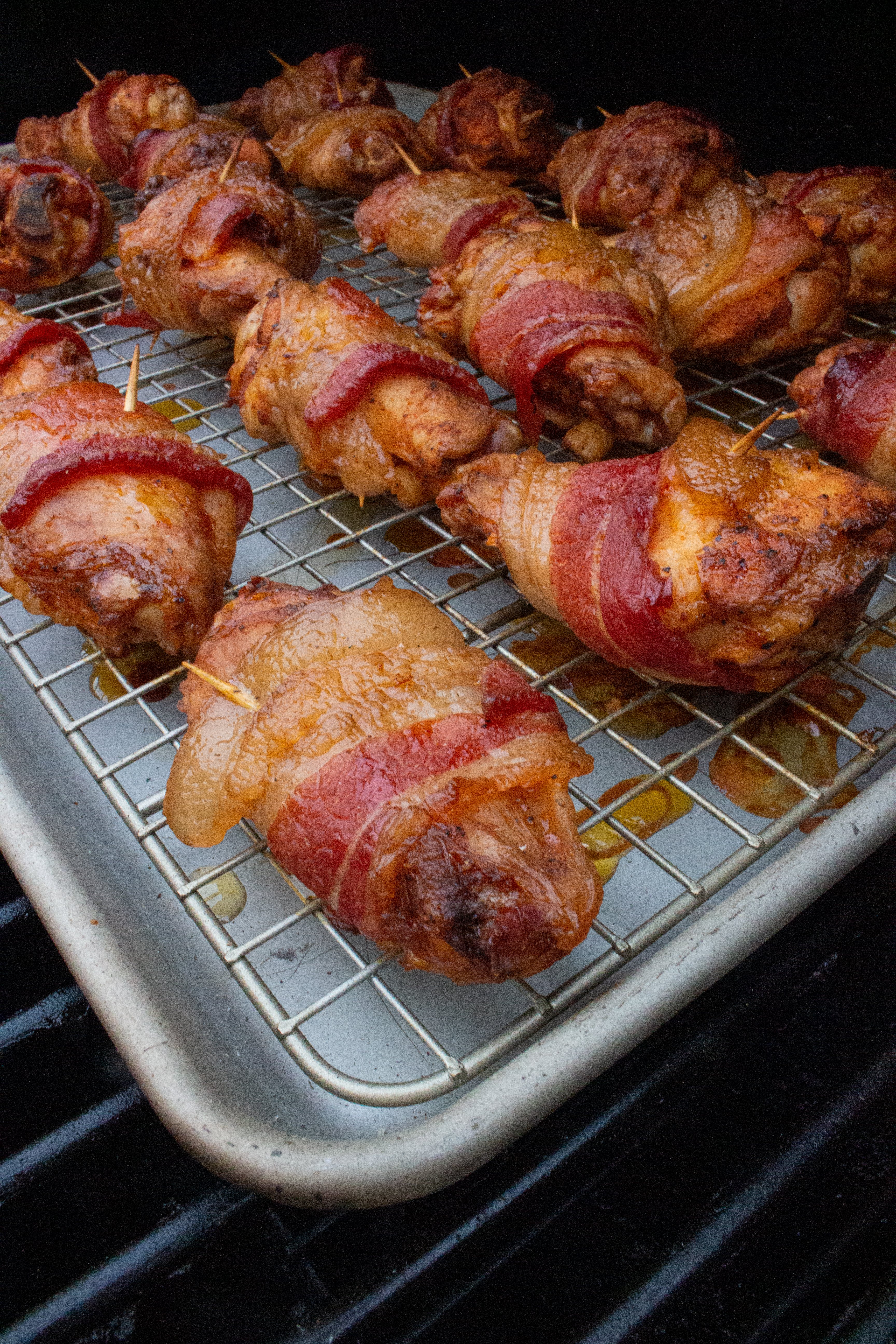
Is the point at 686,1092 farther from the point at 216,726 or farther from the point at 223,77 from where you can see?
the point at 223,77

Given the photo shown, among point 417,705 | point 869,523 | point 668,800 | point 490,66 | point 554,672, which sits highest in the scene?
point 490,66

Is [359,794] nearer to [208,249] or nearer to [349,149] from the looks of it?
[208,249]

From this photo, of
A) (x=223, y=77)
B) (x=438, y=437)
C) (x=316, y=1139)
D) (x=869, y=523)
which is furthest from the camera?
(x=223, y=77)

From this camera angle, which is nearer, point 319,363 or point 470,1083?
point 470,1083

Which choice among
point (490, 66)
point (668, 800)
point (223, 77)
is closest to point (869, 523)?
point (668, 800)

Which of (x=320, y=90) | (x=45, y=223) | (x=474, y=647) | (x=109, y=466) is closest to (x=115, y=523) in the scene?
(x=109, y=466)

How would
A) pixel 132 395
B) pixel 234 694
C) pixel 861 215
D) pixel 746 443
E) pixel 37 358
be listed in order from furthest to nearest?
1. pixel 861 215
2. pixel 37 358
3. pixel 132 395
4. pixel 746 443
5. pixel 234 694

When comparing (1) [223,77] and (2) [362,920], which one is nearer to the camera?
(2) [362,920]

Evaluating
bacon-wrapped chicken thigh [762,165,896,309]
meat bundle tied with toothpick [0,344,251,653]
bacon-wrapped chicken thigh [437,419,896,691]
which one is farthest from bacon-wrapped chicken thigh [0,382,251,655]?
bacon-wrapped chicken thigh [762,165,896,309]
